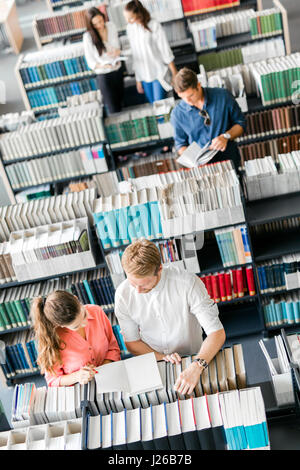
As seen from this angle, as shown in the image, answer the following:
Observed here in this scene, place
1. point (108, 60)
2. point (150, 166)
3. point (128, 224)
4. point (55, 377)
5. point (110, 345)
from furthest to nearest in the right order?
point (108, 60) < point (150, 166) < point (128, 224) < point (110, 345) < point (55, 377)

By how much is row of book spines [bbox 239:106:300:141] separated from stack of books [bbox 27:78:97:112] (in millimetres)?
2588

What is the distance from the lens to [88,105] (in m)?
6.32

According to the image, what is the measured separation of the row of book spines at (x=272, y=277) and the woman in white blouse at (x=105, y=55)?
9.58 ft

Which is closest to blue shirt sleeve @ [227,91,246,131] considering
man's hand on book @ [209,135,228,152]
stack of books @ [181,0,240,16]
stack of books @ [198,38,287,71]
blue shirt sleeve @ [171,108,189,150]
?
man's hand on book @ [209,135,228,152]

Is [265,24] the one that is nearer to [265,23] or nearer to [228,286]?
[265,23]

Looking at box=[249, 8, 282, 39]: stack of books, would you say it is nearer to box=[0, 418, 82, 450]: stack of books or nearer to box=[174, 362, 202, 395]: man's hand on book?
box=[174, 362, 202, 395]: man's hand on book

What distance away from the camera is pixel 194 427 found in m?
2.39

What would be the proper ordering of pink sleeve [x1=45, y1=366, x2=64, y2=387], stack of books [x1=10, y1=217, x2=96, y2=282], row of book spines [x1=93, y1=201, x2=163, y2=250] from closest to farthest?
pink sleeve [x1=45, y1=366, x2=64, y2=387] → row of book spines [x1=93, y1=201, x2=163, y2=250] → stack of books [x1=10, y1=217, x2=96, y2=282]

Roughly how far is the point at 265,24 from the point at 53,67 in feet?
8.87

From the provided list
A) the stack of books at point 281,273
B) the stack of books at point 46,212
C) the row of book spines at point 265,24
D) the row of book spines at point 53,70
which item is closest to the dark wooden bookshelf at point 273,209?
the stack of books at point 281,273

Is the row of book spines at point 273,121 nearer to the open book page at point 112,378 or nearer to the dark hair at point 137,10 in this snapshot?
the dark hair at point 137,10

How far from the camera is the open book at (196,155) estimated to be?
15.2 ft

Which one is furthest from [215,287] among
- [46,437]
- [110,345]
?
[46,437]

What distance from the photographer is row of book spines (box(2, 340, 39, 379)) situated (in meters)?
4.70
